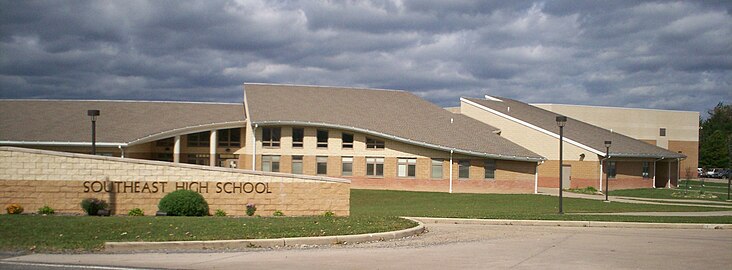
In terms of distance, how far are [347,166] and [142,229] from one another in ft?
104

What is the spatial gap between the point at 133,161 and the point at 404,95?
3777 centimetres

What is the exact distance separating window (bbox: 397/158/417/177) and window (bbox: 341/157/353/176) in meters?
3.27

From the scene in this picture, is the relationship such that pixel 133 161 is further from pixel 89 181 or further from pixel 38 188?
pixel 38 188

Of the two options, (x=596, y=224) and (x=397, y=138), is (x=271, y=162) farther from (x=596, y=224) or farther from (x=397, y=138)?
(x=596, y=224)

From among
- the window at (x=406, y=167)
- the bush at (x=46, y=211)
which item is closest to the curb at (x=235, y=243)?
the bush at (x=46, y=211)

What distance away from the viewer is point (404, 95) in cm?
5959

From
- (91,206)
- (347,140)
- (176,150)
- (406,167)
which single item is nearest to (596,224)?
(91,206)

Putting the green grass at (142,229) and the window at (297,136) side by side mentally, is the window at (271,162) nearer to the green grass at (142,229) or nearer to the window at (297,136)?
the window at (297,136)

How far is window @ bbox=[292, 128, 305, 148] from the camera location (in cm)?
4844

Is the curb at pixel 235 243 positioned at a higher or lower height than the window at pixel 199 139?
lower

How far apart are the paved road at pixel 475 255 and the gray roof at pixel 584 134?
119 ft

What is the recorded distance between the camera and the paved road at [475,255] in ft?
43.6

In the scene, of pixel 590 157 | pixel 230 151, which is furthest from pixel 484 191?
pixel 230 151

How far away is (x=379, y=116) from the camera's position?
5159cm
